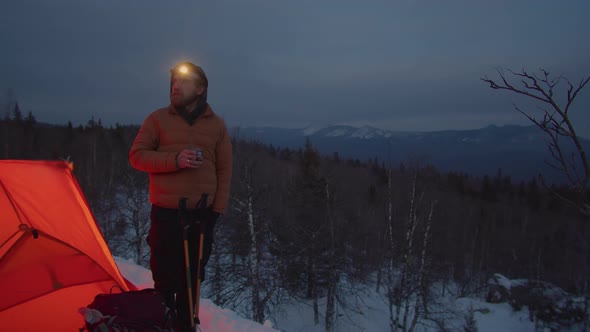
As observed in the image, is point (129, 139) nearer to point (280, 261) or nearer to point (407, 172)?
point (280, 261)

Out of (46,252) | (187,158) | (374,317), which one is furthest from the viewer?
(374,317)

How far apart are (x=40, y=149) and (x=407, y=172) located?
36.9 m

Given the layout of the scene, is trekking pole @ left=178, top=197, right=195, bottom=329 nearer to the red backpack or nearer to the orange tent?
the red backpack

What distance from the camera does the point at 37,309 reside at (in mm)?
3182

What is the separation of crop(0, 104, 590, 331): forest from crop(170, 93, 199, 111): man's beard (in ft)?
8.21

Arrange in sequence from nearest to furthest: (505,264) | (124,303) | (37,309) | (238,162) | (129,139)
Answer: (124,303) < (37,309) < (238,162) < (129,139) < (505,264)

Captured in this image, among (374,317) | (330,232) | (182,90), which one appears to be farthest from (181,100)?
(374,317)

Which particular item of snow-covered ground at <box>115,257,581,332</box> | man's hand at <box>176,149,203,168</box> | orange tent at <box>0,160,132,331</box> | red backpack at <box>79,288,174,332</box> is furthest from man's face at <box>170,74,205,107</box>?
snow-covered ground at <box>115,257,581,332</box>

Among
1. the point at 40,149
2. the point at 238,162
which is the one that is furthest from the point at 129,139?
the point at 40,149

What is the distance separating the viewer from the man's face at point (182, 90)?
259 cm

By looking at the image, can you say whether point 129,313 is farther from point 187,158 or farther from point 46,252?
point 46,252

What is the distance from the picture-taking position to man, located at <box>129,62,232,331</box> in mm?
2576

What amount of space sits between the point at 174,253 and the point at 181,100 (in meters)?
1.21

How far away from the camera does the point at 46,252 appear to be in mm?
A: 3145
